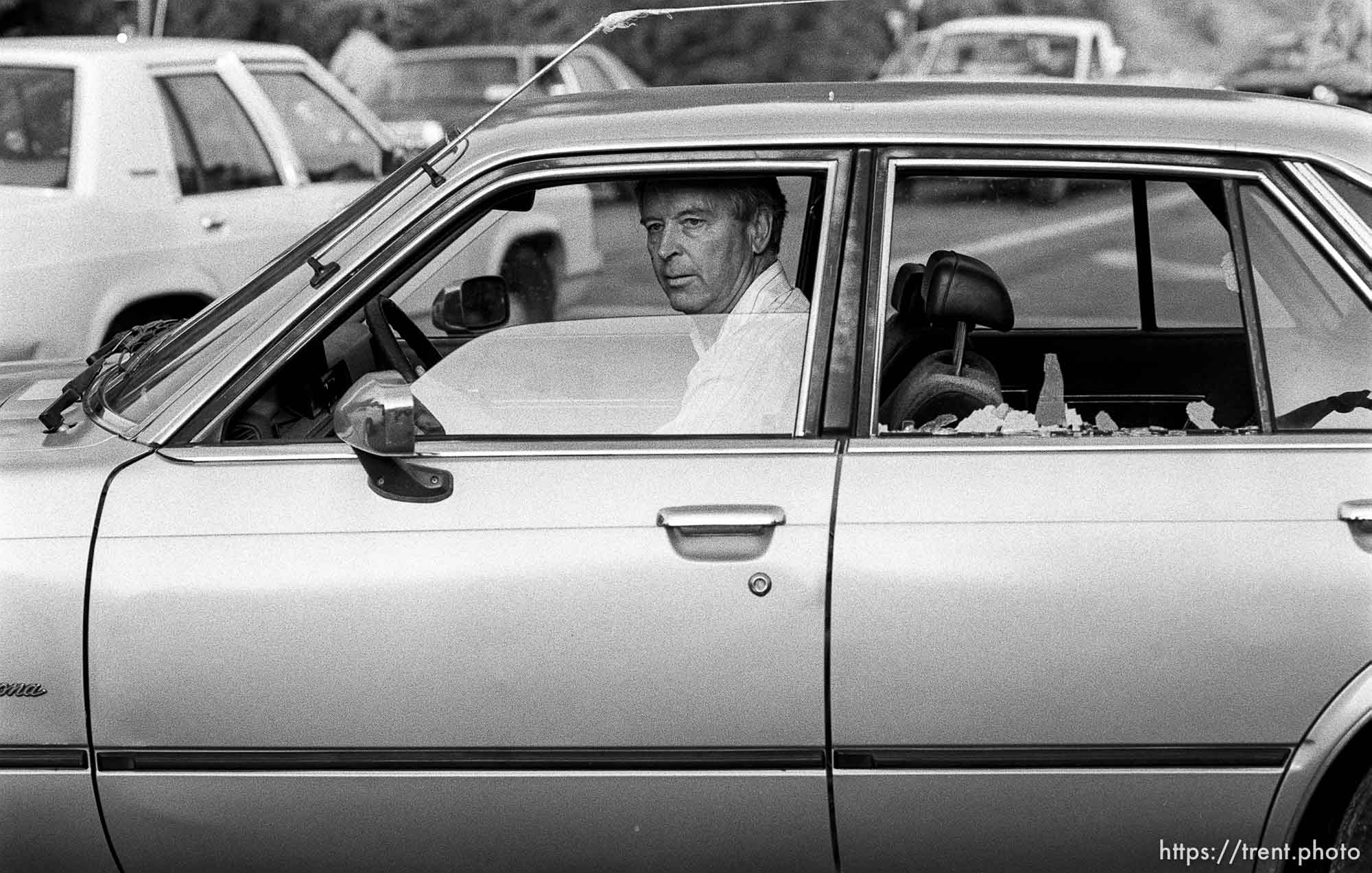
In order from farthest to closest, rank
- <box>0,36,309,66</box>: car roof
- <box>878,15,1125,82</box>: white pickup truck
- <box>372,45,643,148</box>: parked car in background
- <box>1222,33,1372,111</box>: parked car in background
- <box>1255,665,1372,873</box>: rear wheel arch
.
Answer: <box>878,15,1125,82</box>: white pickup truck → <box>1222,33,1372,111</box>: parked car in background → <box>372,45,643,148</box>: parked car in background → <box>0,36,309,66</box>: car roof → <box>1255,665,1372,873</box>: rear wheel arch

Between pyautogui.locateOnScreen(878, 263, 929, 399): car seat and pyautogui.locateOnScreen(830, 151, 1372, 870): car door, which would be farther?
pyautogui.locateOnScreen(878, 263, 929, 399): car seat

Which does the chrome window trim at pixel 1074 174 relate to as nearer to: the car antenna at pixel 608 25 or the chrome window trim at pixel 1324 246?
the chrome window trim at pixel 1324 246

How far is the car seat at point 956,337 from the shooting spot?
355cm

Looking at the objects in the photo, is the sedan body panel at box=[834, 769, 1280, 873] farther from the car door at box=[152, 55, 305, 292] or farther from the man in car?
the car door at box=[152, 55, 305, 292]

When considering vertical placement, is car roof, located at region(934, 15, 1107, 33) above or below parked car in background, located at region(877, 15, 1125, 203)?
above

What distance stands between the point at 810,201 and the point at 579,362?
522 mm

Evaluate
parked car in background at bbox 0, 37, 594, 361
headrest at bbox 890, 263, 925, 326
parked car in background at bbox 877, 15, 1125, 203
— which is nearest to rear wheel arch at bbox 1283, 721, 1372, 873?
headrest at bbox 890, 263, 925, 326

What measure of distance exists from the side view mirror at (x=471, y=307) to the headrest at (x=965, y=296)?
1.08 metres

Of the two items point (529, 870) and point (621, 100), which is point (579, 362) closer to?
point (621, 100)

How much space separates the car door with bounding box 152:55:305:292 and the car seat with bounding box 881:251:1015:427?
4843 millimetres

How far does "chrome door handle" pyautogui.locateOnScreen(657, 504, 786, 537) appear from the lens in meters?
3.09

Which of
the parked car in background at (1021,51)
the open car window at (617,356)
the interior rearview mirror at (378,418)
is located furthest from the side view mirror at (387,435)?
the parked car in background at (1021,51)

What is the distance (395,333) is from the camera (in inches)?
155

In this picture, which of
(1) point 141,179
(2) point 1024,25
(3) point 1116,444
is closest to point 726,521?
(3) point 1116,444
